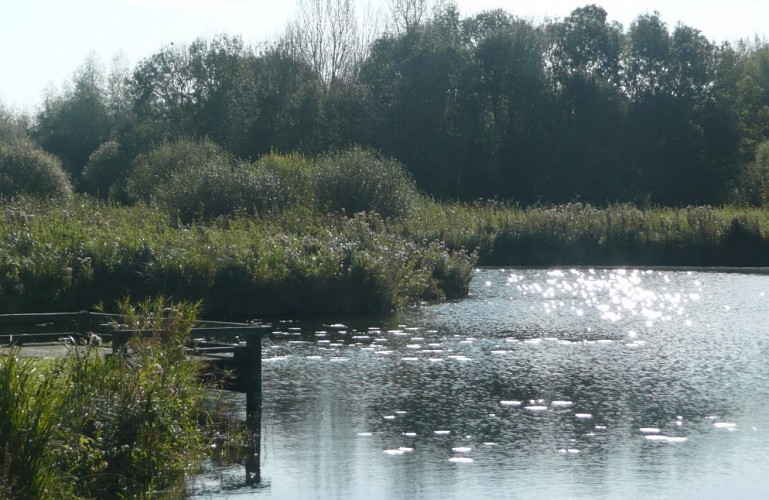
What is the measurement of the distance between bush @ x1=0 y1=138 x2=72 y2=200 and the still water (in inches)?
1062

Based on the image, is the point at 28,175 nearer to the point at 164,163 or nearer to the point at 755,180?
the point at 164,163

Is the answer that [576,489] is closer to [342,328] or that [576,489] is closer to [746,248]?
[342,328]

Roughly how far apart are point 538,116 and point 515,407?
4771cm

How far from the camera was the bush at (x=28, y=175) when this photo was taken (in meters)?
47.8

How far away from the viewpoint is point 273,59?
66125 mm

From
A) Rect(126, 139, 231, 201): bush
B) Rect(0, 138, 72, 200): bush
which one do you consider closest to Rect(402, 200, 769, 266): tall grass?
Rect(126, 139, 231, 201): bush

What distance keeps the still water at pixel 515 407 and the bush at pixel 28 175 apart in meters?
27.0

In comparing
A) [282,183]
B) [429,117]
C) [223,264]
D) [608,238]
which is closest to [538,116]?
[429,117]

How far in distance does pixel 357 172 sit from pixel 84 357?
29.9 m

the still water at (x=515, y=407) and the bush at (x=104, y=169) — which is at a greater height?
the bush at (x=104, y=169)

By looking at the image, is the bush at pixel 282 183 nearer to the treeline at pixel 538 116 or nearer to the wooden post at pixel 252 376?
the treeline at pixel 538 116

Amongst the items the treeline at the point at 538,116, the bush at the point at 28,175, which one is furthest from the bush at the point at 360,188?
the treeline at the point at 538,116

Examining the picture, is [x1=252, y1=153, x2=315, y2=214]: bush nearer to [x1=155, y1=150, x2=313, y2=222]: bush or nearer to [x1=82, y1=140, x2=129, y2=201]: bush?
[x1=155, y1=150, x2=313, y2=222]: bush

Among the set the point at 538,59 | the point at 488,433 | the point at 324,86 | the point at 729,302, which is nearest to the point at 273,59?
the point at 324,86
